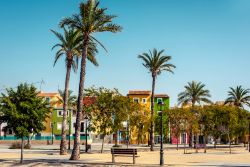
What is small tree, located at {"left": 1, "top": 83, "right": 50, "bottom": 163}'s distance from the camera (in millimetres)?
30312

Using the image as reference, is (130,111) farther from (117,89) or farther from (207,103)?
(207,103)

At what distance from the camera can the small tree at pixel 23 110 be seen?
30.3 meters

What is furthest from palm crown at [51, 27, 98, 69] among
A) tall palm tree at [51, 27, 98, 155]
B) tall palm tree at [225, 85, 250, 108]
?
tall palm tree at [225, 85, 250, 108]

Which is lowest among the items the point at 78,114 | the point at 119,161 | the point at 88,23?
the point at 119,161

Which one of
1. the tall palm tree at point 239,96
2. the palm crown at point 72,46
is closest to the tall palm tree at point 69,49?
the palm crown at point 72,46

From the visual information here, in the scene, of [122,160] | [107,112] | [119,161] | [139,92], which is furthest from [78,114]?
[139,92]

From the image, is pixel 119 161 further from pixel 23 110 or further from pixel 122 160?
pixel 23 110

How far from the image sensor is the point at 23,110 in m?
30.8

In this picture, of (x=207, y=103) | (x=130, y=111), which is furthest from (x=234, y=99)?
(x=130, y=111)

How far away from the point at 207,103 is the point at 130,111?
2862 centimetres

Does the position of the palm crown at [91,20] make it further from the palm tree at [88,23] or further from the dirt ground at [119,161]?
the dirt ground at [119,161]

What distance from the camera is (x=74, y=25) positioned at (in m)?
35.4

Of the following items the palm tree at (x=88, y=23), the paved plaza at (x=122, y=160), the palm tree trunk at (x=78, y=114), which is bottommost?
the paved plaza at (x=122, y=160)

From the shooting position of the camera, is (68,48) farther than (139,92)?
No
